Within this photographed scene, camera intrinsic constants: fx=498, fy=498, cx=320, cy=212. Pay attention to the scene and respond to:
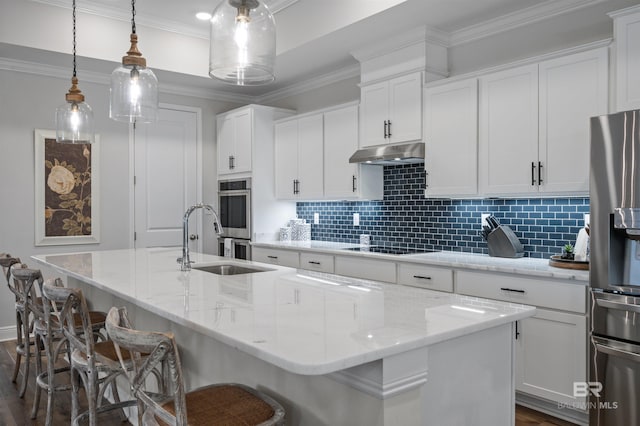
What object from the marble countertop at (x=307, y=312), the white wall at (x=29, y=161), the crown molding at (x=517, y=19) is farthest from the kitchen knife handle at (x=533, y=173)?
the white wall at (x=29, y=161)

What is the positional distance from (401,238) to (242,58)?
2925 millimetres

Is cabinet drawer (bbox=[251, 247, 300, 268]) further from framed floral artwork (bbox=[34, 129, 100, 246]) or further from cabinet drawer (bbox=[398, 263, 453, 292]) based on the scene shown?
framed floral artwork (bbox=[34, 129, 100, 246])

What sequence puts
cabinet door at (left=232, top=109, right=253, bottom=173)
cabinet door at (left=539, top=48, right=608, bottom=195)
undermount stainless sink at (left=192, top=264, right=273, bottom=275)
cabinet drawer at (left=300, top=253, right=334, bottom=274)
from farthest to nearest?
cabinet door at (left=232, top=109, right=253, bottom=173) < cabinet drawer at (left=300, top=253, right=334, bottom=274) < undermount stainless sink at (left=192, top=264, right=273, bottom=275) < cabinet door at (left=539, top=48, right=608, bottom=195)

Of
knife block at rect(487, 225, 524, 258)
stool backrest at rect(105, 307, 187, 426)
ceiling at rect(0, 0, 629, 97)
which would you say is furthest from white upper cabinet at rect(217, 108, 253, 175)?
stool backrest at rect(105, 307, 187, 426)

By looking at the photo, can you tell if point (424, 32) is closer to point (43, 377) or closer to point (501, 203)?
point (501, 203)

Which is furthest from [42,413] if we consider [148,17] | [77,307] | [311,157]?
[148,17]

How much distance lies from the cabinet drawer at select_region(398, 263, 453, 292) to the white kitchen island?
4.26 ft

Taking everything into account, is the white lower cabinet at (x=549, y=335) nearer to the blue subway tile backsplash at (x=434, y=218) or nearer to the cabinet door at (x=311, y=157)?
the blue subway tile backsplash at (x=434, y=218)

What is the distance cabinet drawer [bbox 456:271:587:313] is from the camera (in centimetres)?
285

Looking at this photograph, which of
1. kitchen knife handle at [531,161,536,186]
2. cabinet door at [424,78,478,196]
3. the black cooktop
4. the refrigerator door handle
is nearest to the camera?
the refrigerator door handle

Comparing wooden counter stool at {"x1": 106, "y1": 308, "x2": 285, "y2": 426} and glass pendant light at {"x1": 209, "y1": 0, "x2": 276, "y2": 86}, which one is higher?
glass pendant light at {"x1": 209, "y1": 0, "x2": 276, "y2": 86}

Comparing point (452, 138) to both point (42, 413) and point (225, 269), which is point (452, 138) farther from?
point (42, 413)

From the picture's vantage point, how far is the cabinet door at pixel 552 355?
2.84 metres

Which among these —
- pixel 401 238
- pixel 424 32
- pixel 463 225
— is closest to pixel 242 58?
pixel 424 32
